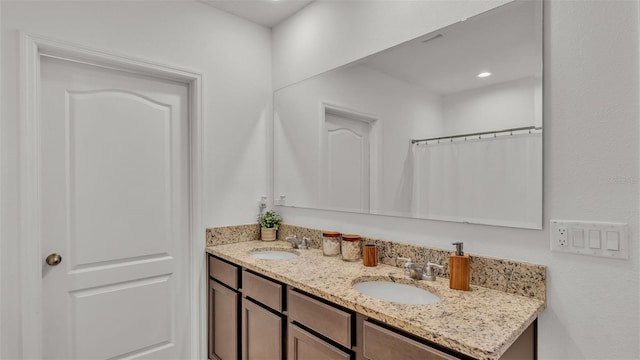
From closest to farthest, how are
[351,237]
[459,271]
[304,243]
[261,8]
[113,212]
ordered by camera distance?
1. [459,271]
2. [351,237]
3. [113,212]
4. [304,243]
5. [261,8]

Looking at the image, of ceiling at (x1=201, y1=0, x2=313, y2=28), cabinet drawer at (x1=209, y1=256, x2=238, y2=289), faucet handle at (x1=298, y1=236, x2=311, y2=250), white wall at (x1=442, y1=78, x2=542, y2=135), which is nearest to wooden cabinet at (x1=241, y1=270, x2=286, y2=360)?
cabinet drawer at (x1=209, y1=256, x2=238, y2=289)

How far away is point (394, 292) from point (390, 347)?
0.42m

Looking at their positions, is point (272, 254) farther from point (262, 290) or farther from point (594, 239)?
point (594, 239)

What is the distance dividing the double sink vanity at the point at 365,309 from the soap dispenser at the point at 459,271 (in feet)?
0.10

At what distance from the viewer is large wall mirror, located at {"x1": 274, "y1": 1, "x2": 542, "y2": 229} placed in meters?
1.26

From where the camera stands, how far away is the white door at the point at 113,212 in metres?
1.75

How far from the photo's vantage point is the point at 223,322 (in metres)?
2.01

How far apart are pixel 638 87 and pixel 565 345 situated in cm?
92

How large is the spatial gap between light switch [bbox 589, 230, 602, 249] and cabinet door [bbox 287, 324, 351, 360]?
951 millimetres

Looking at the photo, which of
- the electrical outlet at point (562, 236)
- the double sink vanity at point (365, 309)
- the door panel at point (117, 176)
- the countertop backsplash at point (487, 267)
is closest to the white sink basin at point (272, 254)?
the double sink vanity at point (365, 309)

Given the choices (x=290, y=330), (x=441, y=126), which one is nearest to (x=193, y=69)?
(x=441, y=126)

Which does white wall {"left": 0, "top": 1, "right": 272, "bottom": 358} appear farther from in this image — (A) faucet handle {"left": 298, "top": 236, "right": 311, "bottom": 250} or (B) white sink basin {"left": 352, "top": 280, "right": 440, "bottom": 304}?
(B) white sink basin {"left": 352, "top": 280, "right": 440, "bottom": 304}

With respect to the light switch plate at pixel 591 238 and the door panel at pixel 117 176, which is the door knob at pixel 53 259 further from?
the light switch plate at pixel 591 238

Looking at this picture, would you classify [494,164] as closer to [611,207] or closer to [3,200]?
[611,207]
